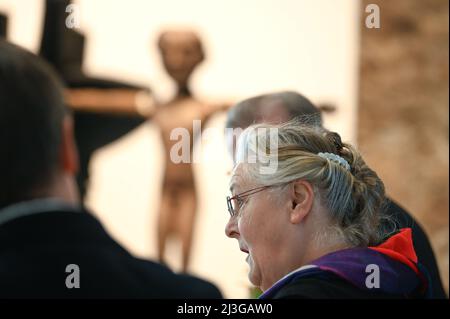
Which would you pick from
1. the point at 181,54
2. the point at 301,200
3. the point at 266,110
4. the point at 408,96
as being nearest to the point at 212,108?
the point at 181,54

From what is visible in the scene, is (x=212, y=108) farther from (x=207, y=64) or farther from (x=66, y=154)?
(x=66, y=154)

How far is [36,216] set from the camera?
187cm

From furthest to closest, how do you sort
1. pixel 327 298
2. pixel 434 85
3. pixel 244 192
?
pixel 434 85 < pixel 244 192 < pixel 327 298

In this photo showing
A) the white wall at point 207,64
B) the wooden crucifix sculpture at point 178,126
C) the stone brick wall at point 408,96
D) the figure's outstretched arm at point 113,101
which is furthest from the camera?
the white wall at point 207,64

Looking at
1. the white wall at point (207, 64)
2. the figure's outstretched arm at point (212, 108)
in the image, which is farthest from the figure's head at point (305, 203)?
the white wall at point (207, 64)

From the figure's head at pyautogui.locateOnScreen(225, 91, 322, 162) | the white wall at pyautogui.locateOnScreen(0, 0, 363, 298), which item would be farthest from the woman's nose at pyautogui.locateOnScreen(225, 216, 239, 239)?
the white wall at pyautogui.locateOnScreen(0, 0, 363, 298)

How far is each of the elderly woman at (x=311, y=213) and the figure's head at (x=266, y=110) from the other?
976 millimetres

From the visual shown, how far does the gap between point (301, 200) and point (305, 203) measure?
17 mm

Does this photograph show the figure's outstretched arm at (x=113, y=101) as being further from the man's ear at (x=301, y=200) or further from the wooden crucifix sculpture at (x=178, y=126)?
the man's ear at (x=301, y=200)

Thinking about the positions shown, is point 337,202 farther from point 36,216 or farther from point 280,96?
point 280,96

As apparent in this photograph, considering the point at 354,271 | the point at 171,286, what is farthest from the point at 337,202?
the point at 171,286

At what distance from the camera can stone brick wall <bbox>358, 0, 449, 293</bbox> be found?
25.1 feet

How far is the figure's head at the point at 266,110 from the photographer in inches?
126
